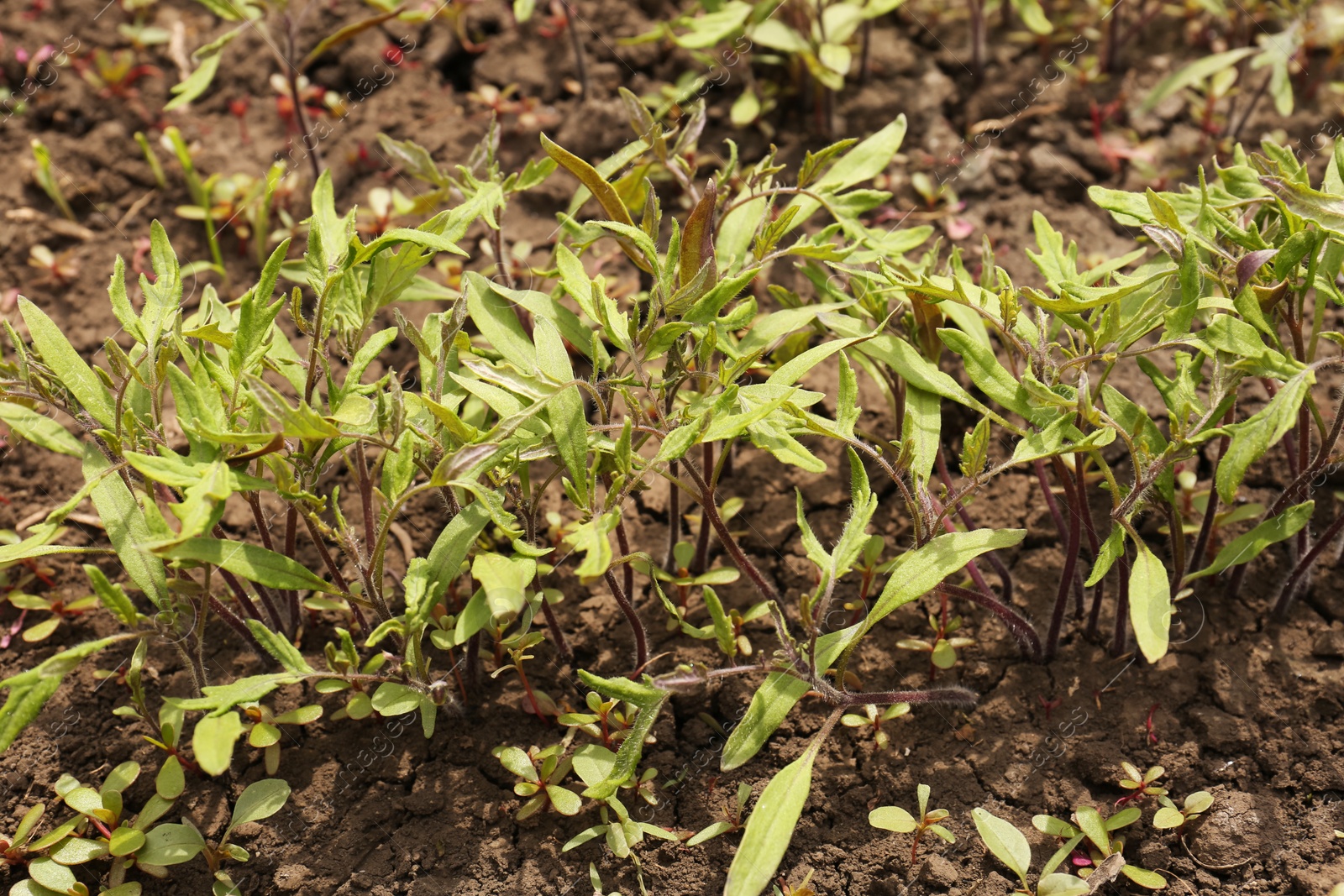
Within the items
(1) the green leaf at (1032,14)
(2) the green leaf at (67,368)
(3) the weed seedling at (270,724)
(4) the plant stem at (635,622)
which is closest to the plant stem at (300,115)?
(2) the green leaf at (67,368)

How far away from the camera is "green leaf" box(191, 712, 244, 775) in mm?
1870

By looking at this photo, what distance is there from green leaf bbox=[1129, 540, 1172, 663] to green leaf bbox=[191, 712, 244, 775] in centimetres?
168

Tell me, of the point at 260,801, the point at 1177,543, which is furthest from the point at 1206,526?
the point at 260,801

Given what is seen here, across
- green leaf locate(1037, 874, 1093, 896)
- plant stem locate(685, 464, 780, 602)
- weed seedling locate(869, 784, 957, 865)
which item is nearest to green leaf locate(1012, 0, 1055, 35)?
plant stem locate(685, 464, 780, 602)

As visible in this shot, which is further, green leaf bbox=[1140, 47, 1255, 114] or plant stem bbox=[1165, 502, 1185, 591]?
green leaf bbox=[1140, 47, 1255, 114]

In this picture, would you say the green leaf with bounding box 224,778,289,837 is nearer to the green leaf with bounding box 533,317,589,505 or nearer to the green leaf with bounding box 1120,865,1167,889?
the green leaf with bounding box 533,317,589,505

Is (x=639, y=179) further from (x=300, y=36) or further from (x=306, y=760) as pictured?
(x=300, y=36)

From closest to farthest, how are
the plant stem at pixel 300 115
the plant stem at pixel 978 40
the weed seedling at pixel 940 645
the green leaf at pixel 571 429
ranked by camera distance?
the green leaf at pixel 571 429 → the weed seedling at pixel 940 645 → the plant stem at pixel 300 115 → the plant stem at pixel 978 40

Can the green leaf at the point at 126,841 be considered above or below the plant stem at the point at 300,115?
below

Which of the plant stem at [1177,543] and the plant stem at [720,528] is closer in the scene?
the plant stem at [720,528]

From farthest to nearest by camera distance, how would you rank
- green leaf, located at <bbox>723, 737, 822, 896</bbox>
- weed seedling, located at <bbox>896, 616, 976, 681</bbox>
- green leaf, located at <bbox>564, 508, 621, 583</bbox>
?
1. weed seedling, located at <bbox>896, 616, 976, 681</bbox>
2. green leaf, located at <bbox>723, 737, 822, 896</bbox>
3. green leaf, located at <bbox>564, 508, 621, 583</bbox>

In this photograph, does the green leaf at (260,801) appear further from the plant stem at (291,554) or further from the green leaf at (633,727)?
the green leaf at (633,727)

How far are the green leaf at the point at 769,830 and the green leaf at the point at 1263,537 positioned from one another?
101 cm

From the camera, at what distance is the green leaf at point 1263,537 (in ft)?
7.75
